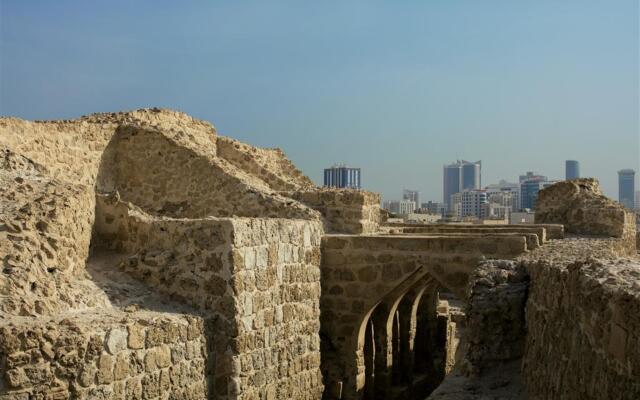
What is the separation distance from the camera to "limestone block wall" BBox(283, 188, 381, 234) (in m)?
10.8

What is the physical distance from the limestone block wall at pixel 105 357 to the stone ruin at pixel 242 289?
15mm

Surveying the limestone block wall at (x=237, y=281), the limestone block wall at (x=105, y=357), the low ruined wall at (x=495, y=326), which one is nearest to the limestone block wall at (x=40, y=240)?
the limestone block wall at (x=105, y=357)

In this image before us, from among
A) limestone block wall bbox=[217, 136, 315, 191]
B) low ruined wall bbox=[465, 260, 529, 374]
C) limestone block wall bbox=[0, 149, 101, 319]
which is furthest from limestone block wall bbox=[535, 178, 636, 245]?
limestone block wall bbox=[0, 149, 101, 319]

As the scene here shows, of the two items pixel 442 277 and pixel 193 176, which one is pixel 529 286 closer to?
pixel 442 277

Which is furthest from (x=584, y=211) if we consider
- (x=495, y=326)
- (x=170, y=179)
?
(x=495, y=326)

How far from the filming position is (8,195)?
6.58 meters

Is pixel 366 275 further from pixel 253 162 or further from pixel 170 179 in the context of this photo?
pixel 253 162

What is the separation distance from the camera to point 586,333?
365 cm

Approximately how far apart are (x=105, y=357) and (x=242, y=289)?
1.91 m

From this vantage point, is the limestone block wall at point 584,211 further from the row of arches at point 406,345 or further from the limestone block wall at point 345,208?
the limestone block wall at point 345,208

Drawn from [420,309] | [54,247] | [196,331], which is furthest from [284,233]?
[420,309]

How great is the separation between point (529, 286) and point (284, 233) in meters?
3.03

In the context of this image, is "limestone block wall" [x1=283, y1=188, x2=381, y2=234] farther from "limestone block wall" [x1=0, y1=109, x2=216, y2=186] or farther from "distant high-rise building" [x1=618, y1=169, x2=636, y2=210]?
"distant high-rise building" [x1=618, y1=169, x2=636, y2=210]

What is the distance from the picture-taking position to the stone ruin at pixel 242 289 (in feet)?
15.9
